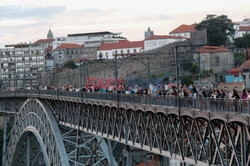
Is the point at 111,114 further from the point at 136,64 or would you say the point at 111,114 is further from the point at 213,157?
the point at 136,64

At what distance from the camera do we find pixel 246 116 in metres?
21.2

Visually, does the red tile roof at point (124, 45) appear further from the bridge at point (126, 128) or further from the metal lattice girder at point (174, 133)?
the metal lattice girder at point (174, 133)

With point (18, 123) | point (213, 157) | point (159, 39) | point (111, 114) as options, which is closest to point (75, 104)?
point (111, 114)

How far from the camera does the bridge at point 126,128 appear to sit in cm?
2349

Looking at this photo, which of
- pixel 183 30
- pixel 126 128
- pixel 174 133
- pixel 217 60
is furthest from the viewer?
pixel 183 30

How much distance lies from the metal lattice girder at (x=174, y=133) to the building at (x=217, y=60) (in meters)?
46.8

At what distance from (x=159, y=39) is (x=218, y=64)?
61.7 metres

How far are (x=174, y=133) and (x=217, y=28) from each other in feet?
344

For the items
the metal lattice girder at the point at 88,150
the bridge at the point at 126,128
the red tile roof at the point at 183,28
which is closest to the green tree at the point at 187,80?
the bridge at the point at 126,128

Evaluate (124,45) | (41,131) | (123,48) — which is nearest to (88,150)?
(41,131)

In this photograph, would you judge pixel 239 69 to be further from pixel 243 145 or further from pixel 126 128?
pixel 243 145

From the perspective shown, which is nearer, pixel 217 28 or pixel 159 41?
pixel 217 28

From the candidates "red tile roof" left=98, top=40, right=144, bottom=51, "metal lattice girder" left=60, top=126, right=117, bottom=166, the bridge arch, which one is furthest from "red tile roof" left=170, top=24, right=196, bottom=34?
"metal lattice girder" left=60, top=126, right=117, bottom=166

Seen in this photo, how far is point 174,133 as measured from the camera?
28.3m
